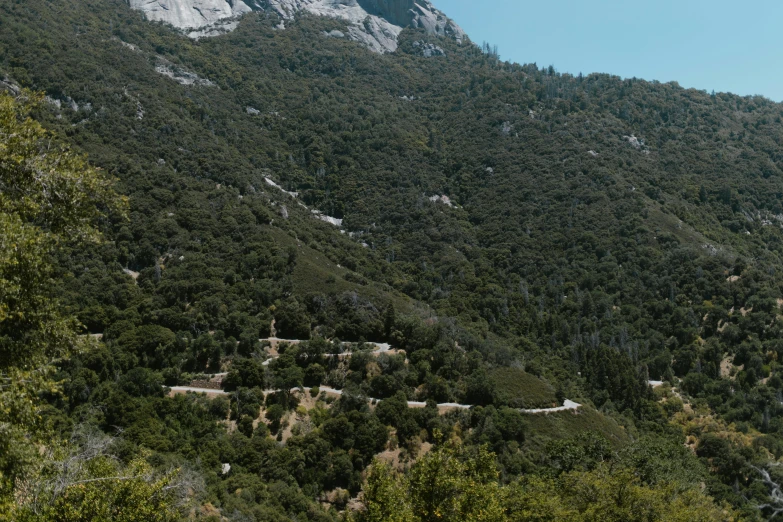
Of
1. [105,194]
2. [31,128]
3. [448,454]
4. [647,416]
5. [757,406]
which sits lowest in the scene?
[647,416]

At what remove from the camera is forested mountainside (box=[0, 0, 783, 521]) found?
26422 millimetres

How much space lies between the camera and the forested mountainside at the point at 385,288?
86.7 feet

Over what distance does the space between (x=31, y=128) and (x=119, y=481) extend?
29.7 ft

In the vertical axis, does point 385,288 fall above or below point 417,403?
above

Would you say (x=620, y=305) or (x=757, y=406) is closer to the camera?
(x=757, y=406)

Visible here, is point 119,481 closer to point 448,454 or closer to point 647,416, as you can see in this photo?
point 448,454

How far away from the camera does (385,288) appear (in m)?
94.0

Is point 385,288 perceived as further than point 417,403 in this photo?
Yes

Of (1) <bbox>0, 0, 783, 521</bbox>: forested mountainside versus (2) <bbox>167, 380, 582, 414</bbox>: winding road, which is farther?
(2) <bbox>167, 380, 582, 414</bbox>: winding road

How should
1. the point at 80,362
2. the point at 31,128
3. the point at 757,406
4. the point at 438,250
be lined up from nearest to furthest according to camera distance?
the point at 31,128 → the point at 80,362 → the point at 757,406 → the point at 438,250

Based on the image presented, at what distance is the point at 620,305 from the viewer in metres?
108

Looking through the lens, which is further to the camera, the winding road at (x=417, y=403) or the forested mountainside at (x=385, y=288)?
the winding road at (x=417, y=403)

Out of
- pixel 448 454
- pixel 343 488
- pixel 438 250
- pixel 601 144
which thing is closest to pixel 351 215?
pixel 438 250

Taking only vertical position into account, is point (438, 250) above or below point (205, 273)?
above
